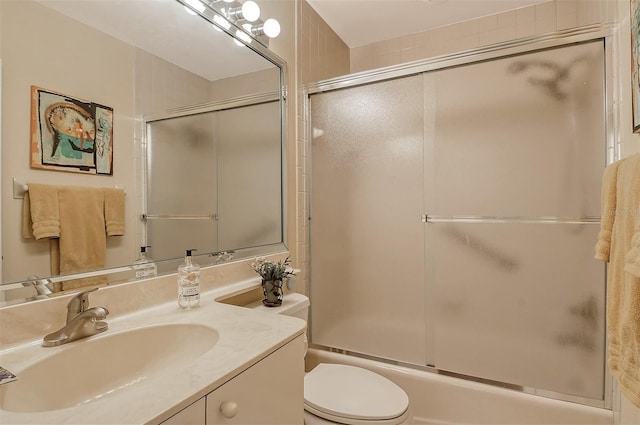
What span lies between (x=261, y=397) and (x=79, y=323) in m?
0.46

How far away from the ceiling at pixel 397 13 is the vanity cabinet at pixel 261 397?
2.03m

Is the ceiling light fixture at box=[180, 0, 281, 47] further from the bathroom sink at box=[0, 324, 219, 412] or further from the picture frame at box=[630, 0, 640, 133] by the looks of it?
the picture frame at box=[630, 0, 640, 133]

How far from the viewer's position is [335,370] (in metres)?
1.50

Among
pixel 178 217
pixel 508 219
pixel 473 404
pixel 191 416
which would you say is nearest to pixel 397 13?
pixel 508 219

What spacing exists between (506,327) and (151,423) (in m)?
1.50

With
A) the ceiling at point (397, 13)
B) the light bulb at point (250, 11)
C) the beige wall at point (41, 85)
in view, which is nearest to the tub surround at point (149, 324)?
the beige wall at point (41, 85)

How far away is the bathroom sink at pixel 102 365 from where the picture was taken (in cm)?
64

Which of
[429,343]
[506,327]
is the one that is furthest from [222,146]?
[506,327]

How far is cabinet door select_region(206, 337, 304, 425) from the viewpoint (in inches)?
24.6

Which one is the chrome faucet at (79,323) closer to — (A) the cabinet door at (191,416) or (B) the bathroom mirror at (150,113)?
(B) the bathroom mirror at (150,113)

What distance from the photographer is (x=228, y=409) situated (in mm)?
622

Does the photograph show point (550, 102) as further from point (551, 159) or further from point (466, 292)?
point (466, 292)

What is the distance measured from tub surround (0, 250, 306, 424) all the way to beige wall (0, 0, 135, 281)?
0.11 metres

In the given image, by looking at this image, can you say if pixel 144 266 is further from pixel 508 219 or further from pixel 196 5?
pixel 508 219
